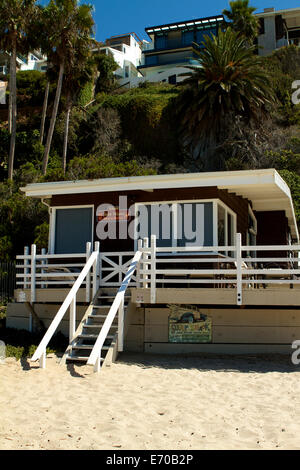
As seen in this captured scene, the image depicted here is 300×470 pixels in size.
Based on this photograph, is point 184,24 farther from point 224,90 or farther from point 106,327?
point 106,327

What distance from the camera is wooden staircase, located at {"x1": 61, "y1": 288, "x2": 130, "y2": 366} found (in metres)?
9.95

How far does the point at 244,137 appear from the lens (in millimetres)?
33656

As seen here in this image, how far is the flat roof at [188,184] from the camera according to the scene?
1228 centimetres

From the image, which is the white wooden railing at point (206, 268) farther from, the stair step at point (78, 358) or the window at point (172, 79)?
the window at point (172, 79)

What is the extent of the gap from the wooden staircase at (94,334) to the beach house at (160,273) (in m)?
0.03

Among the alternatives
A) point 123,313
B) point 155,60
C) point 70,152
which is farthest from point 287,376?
point 155,60

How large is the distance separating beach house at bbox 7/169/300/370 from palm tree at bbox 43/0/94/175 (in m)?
19.9

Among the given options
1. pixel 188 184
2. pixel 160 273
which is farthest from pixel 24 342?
pixel 188 184

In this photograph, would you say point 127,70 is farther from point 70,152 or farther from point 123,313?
point 123,313

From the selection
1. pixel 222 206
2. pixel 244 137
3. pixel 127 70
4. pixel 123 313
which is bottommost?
pixel 123 313

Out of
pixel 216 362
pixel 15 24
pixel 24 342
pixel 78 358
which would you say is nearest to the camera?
pixel 78 358

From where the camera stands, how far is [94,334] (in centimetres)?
1063

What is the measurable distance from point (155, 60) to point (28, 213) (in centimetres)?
5202

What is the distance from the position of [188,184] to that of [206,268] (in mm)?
2146
